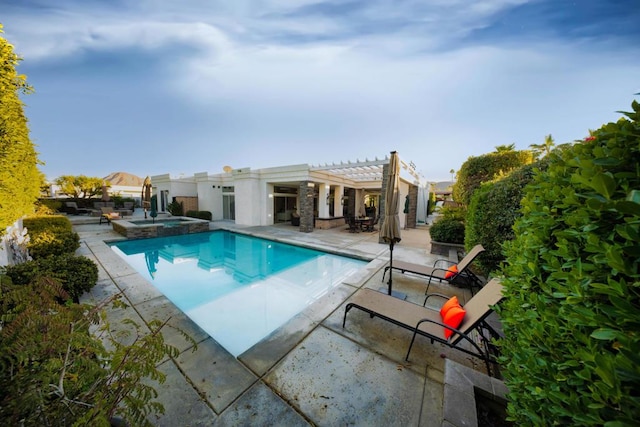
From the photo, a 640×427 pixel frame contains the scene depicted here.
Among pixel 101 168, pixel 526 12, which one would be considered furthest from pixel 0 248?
pixel 101 168

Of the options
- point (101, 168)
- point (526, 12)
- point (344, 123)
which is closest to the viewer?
point (526, 12)

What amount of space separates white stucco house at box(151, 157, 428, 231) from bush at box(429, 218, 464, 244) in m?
3.11

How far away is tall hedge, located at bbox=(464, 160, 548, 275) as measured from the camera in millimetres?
4051

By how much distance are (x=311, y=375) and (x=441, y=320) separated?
1927 millimetres

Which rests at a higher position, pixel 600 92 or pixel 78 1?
pixel 78 1

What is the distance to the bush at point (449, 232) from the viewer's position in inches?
301

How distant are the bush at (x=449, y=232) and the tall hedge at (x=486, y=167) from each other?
1.11 meters

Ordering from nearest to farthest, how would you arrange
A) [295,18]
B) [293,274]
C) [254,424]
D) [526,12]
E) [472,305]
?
[254,424] < [472,305] < [526,12] < [295,18] < [293,274]

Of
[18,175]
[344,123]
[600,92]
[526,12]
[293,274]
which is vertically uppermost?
[344,123]

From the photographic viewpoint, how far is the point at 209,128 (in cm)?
1944

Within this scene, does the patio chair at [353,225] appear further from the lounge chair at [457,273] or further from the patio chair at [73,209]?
the patio chair at [73,209]

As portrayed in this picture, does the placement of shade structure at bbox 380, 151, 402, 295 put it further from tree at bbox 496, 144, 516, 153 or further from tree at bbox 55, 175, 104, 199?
tree at bbox 55, 175, 104, 199

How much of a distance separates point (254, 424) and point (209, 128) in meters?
22.0

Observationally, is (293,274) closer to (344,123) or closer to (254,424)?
(254,424)
